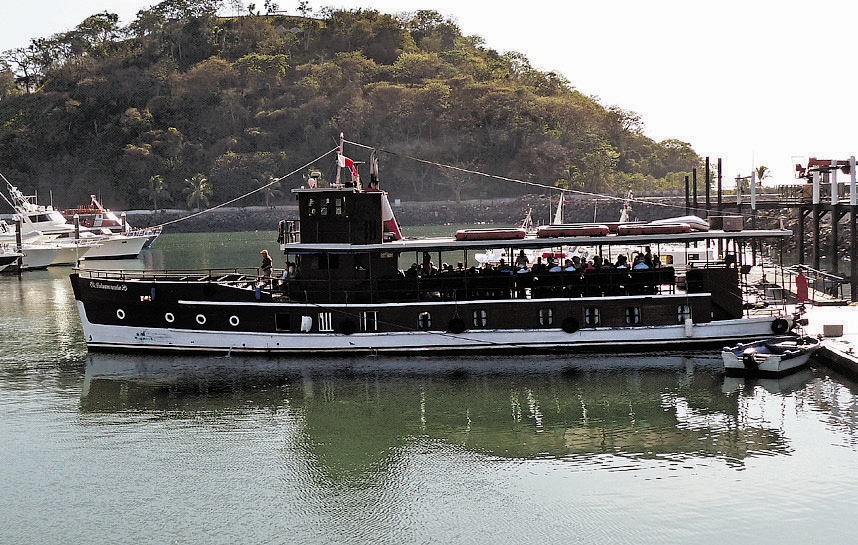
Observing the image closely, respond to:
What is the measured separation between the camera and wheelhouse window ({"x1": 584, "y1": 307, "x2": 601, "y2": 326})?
2766 centimetres

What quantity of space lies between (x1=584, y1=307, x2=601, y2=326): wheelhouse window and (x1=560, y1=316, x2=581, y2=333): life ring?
404 millimetres

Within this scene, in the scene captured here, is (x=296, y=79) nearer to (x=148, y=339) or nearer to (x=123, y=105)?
(x=123, y=105)

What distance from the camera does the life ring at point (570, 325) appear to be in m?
27.4

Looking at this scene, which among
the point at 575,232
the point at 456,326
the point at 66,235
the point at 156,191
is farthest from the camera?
the point at 156,191

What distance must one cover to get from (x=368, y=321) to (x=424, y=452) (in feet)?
28.3

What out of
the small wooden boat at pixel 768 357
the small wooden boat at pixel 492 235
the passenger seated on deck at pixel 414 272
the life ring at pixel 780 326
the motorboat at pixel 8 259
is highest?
the small wooden boat at pixel 492 235

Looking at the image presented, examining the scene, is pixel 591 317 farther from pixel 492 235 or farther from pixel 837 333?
pixel 837 333

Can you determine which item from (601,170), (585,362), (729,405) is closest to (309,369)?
(585,362)

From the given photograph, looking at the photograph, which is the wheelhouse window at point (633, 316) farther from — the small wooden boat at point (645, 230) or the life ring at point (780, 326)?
the life ring at point (780, 326)

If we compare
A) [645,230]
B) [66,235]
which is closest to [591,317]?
[645,230]

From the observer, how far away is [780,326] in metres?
26.7

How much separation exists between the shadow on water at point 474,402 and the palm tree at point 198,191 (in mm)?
96854

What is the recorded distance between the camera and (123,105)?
145500 millimetres

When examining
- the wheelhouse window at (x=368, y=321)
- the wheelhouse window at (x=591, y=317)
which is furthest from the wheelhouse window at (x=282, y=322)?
the wheelhouse window at (x=591, y=317)
